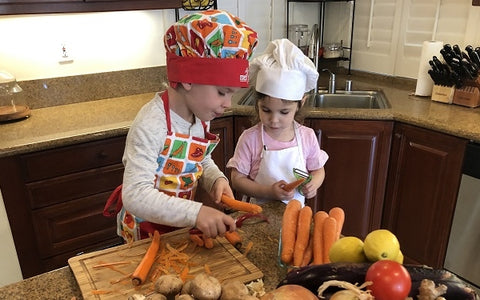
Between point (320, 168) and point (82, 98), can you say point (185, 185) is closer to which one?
point (320, 168)

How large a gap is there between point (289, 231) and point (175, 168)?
375mm

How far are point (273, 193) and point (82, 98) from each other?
1.51 meters

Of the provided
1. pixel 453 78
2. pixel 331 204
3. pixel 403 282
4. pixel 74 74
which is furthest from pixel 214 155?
pixel 403 282

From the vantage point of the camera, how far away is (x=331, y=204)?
222 cm

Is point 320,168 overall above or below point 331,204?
above

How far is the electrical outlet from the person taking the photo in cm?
215

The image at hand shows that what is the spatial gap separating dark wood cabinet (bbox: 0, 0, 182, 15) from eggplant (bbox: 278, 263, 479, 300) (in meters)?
1.69

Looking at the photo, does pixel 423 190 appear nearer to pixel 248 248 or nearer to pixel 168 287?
pixel 248 248

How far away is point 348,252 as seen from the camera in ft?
2.31

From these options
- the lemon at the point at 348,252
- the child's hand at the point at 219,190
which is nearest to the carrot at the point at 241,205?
the child's hand at the point at 219,190

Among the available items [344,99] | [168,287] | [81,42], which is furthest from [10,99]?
[344,99]

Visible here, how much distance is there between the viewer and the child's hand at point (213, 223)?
90cm

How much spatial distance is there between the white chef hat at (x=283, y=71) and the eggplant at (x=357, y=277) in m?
0.79

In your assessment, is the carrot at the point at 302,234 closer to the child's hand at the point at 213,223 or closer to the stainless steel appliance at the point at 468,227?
the child's hand at the point at 213,223
